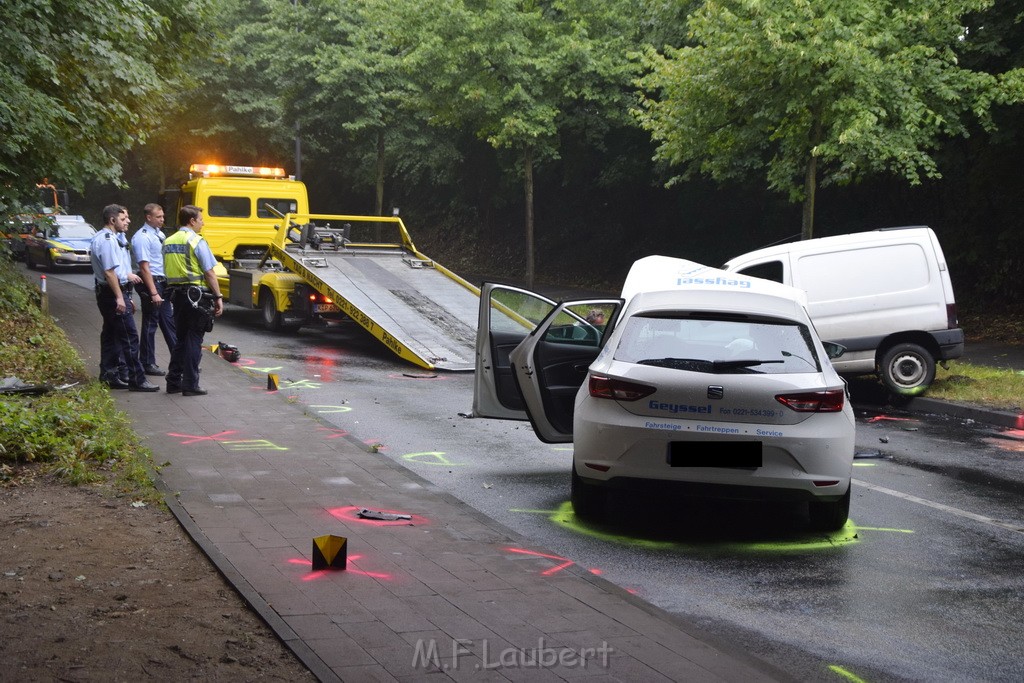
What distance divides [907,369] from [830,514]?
22.3 feet

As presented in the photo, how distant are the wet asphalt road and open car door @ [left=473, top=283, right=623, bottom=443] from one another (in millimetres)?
524

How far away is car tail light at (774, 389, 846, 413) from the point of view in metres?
6.45

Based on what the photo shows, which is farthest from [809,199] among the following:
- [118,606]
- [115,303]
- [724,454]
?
[118,606]

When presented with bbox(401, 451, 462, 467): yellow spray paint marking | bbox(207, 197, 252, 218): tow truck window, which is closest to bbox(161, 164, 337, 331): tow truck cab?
bbox(207, 197, 252, 218): tow truck window

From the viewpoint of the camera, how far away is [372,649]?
4371 millimetres

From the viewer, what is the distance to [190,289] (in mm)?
10875

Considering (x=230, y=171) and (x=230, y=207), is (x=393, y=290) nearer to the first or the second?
(x=230, y=207)

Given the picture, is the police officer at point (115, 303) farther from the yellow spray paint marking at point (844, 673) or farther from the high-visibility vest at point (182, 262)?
the yellow spray paint marking at point (844, 673)


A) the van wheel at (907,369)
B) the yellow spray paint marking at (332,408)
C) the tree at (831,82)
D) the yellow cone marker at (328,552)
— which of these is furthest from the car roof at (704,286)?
the tree at (831,82)

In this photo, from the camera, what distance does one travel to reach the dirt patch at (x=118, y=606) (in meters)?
4.12

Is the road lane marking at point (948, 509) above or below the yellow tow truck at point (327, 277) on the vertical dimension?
below
